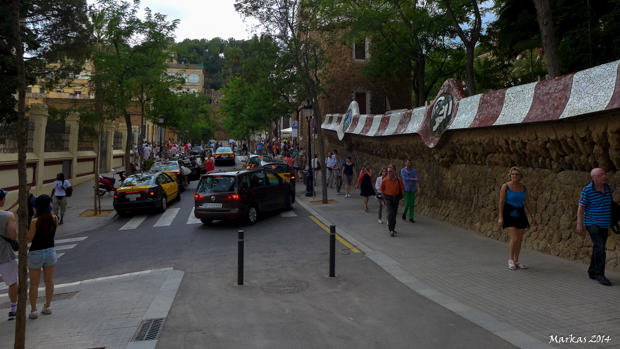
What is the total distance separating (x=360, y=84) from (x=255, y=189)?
2155cm

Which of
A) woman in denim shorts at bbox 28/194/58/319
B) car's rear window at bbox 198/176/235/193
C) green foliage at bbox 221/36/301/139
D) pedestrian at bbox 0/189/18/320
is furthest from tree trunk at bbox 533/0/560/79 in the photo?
pedestrian at bbox 0/189/18/320

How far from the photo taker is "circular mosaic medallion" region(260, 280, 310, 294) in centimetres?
720

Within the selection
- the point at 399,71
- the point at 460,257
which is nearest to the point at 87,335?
the point at 460,257

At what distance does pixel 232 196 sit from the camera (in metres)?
13.1

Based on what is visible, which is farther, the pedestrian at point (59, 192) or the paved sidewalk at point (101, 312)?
the pedestrian at point (59, 192)

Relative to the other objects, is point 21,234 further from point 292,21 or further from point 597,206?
point 292,21

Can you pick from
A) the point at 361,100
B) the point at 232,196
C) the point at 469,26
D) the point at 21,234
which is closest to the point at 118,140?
the point at 361,100

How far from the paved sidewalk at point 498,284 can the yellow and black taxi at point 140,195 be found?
7.62m

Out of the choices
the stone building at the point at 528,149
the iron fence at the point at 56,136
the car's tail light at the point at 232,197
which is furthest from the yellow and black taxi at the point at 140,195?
the stone building at the point at 528,149

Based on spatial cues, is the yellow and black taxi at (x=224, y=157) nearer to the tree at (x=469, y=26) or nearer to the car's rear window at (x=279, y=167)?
the car's rear window at (x=279, y=167)

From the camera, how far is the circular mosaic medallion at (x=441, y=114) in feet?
41.0

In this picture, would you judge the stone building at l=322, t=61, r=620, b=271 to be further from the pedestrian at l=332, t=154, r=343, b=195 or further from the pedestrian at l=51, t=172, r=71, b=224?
the pedestrian at l=51, t=172, r=71, b=224

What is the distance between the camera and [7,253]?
590cm

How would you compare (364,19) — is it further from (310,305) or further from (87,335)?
(87,335)
